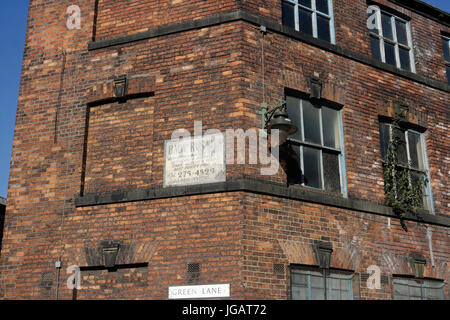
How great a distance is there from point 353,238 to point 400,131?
3.12m

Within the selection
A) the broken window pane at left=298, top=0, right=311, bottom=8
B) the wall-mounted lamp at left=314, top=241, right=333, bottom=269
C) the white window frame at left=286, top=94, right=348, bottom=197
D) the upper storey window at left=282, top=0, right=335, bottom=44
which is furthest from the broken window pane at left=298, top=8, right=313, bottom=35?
the wall-mounted lamp at left=314, top=241, right=333, bottom=269

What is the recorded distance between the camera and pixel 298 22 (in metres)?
10.6

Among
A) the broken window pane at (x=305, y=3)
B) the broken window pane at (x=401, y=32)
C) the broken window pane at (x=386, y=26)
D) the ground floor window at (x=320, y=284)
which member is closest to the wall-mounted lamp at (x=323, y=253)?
the ground floor window at (x=320, y=284)

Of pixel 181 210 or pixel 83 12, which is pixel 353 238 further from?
pixel 83 12

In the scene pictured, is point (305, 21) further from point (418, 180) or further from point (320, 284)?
point (320, 284)

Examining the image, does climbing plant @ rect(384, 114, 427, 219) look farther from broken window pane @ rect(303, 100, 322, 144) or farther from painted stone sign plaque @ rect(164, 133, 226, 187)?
painted stone sign plaque @ rect(164, 133, 226, 187)

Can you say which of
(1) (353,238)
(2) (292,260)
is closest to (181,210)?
(2) (292,260)

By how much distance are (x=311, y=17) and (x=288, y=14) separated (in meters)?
0.66

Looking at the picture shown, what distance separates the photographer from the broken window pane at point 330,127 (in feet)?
33.2

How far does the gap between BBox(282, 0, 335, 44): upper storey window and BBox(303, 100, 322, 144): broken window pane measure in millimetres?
1666

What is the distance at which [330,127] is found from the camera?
10227mm

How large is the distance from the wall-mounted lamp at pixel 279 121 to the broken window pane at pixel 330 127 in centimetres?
124

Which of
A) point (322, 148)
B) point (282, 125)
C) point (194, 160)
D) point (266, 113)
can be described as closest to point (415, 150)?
point (322, 148)
